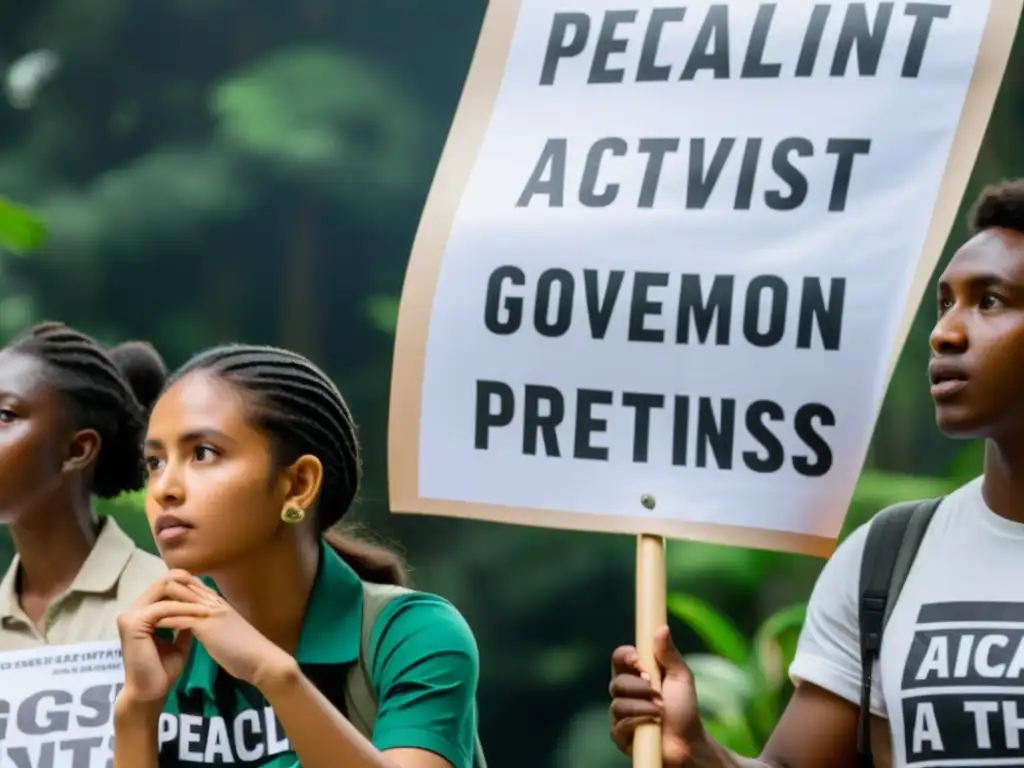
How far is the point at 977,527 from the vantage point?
86.0 inches

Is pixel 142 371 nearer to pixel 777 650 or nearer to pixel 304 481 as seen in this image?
pixel 304 481

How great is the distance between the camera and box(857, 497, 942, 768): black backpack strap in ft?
7.11

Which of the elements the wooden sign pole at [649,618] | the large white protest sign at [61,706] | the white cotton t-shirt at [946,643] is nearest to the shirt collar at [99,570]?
the large white protest sign at [61,706]

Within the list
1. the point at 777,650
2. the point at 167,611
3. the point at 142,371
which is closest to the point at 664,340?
→ the point at 167,611

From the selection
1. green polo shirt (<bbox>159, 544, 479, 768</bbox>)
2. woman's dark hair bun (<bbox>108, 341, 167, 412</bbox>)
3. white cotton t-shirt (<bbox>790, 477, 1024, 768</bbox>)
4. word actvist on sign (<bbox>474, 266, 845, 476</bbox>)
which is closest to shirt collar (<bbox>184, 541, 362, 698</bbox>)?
green polo shirt (<bbox>159, 544, 479, 768</bbox>)

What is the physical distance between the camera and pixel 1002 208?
220cm

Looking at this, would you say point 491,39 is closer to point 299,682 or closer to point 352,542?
point 352,542

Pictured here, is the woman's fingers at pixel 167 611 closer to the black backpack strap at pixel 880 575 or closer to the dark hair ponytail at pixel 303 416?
the dark hair ponytail at pixel 303 416

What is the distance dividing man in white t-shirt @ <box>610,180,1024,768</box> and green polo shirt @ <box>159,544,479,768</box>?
19cm

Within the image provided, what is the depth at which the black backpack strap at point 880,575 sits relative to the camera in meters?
2.17

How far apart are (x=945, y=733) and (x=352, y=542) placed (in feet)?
2.60

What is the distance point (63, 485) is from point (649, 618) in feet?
3.11

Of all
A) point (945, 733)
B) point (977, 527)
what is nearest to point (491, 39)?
point (977, 527)

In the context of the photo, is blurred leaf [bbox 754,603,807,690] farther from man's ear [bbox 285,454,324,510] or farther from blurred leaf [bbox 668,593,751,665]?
man's ear [bbox 285,454,324,510]
